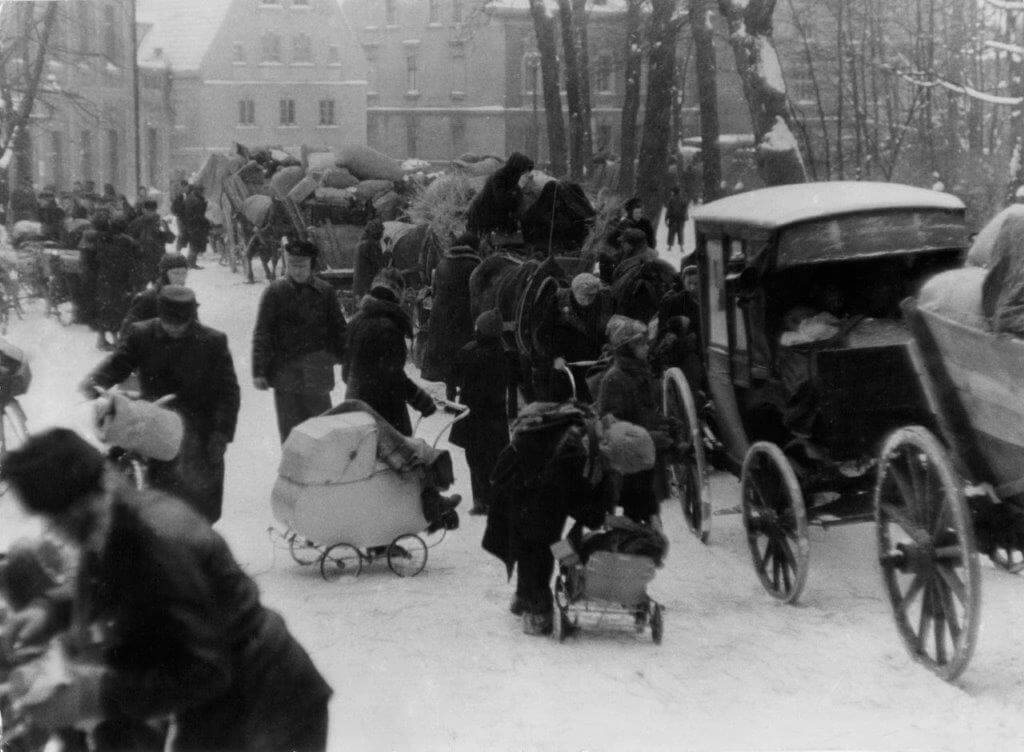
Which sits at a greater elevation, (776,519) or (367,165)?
(367,165)

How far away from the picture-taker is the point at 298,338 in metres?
10.4

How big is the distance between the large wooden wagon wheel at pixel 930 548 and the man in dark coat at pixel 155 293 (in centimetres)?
548

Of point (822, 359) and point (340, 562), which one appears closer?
point (822, 359)

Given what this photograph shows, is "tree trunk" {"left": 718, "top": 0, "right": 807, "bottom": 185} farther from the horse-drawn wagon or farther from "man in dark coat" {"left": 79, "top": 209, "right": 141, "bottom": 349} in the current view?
"man in dark coat" {"left": 79, "top": 209, "right": 141, "bottom": 349}

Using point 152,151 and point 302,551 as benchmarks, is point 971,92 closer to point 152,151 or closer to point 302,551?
point 152,151

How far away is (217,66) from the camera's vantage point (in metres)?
22.9

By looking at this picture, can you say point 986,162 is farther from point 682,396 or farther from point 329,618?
point 329,618

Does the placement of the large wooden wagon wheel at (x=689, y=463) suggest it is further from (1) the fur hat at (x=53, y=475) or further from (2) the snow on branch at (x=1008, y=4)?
(2) the snow on branch at (x=1008, y=4)

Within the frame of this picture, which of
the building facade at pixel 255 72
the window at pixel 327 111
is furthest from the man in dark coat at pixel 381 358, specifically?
the window at pixel 327 111

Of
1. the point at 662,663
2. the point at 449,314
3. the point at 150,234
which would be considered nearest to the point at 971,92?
the point at 449,314

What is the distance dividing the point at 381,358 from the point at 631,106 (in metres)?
21.6

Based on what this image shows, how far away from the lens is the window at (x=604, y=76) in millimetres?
55000

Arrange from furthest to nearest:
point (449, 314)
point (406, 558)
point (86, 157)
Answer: point (86, 157) < point (449, 314) < point (406, 558)

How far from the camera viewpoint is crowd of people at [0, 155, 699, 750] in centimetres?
347
